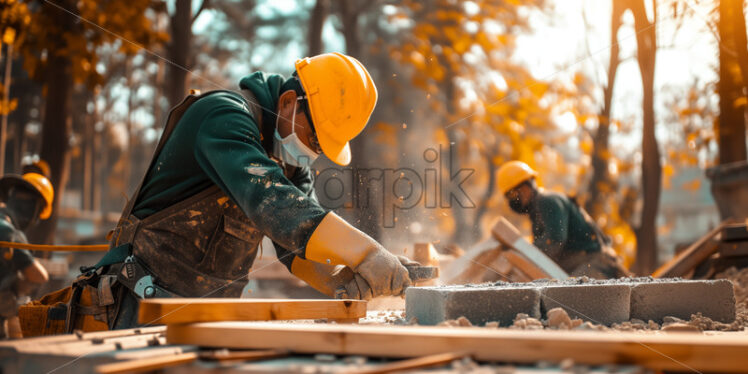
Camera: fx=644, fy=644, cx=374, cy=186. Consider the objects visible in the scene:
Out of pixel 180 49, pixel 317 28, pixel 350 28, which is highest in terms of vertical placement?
pixel 350 28

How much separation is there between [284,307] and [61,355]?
0.92 m

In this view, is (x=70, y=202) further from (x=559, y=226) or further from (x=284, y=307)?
(x=284, y=307)

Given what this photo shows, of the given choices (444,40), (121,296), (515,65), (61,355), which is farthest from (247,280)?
(515,65)

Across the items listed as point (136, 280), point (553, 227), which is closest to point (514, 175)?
point (553, 227)

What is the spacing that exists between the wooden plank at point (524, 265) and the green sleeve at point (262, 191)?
3743 millimetres

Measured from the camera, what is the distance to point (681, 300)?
3.19 meters

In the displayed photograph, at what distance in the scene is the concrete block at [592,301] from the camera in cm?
292

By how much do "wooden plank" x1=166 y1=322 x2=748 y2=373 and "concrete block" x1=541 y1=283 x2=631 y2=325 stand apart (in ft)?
4.14

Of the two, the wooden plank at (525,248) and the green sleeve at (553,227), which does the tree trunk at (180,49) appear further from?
the green sleeve at (553,227)

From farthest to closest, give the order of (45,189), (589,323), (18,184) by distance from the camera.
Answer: (45,189) → (18,184) → (589,323)

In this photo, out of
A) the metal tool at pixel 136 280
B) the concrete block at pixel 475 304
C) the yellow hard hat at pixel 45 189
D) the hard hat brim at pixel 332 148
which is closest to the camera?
the concrete block at pixel 475 304

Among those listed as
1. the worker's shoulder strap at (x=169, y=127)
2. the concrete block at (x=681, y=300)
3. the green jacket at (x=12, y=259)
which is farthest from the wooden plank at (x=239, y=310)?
the green jacket at (x=12, y=259)

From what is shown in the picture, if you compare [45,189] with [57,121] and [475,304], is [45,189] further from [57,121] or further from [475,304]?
[475,304]

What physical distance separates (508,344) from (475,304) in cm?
116
